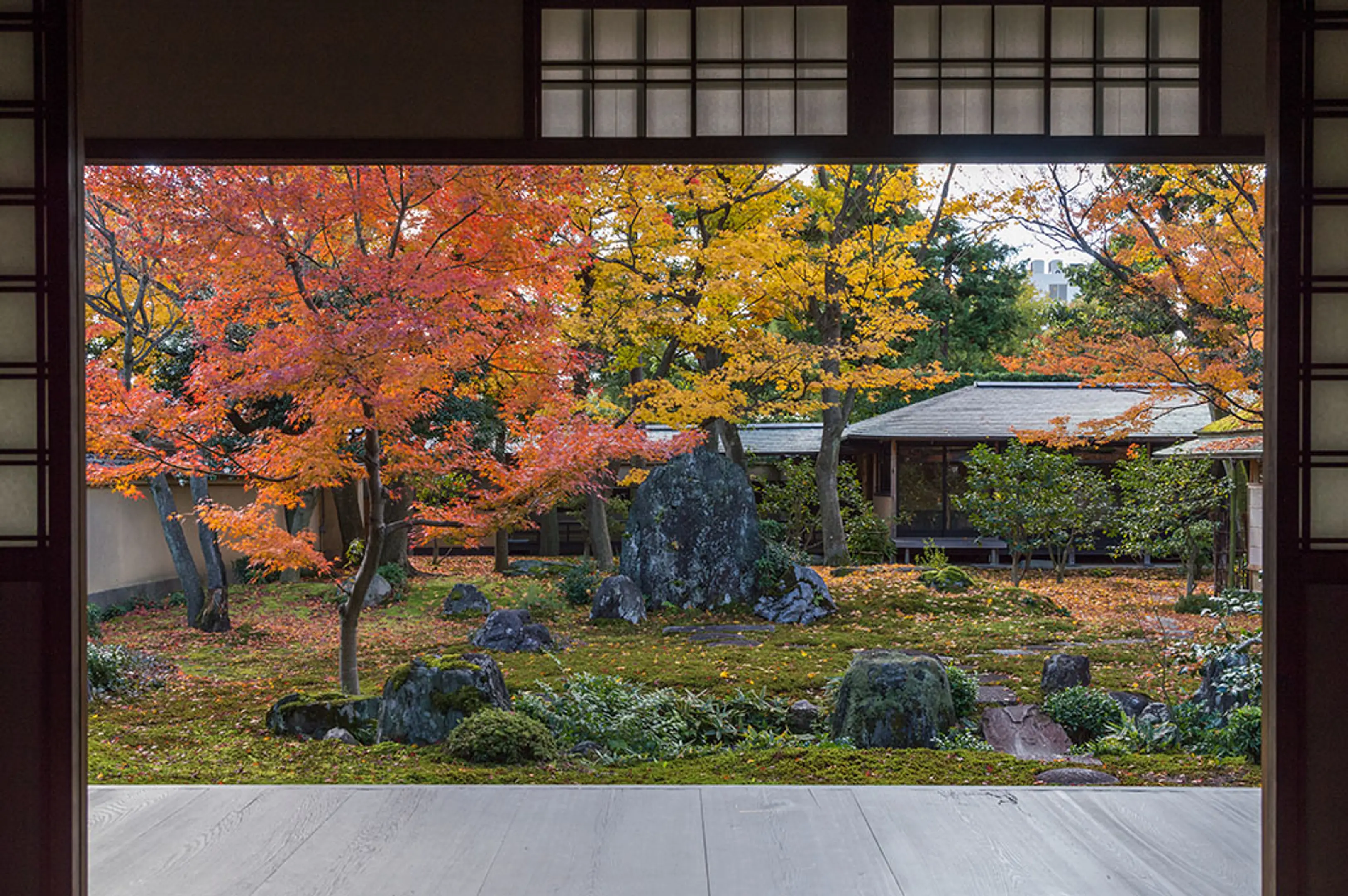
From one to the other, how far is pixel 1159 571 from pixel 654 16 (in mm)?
12655

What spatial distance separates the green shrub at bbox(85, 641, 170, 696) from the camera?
7.55 m

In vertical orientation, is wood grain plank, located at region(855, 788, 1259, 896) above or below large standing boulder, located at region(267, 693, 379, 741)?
above

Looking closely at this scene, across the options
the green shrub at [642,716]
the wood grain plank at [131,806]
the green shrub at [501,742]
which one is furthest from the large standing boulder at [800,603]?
the wood grain plank at [131,806]

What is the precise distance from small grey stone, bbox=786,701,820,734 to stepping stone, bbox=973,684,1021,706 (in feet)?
3.60

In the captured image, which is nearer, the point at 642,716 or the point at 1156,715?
the point at 1156,715

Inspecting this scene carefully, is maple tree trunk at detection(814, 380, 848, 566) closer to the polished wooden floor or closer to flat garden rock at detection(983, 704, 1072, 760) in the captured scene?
flat garden rock at detection(983, 704, 1072, 760)

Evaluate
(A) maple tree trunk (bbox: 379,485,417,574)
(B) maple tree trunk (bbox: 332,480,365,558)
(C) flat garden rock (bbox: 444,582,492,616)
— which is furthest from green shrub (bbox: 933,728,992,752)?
(B) maple tree trunk (bbox: 332,480,365,558)

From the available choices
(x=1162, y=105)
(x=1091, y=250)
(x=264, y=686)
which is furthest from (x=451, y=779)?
(x=1091, y=250)

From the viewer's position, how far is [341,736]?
20.1 feet

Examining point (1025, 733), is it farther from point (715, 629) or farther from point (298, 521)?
point (298, 521)

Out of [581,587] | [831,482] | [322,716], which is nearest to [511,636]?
[581,587]

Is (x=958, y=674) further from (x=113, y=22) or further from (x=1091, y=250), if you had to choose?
(x=113, y=22)

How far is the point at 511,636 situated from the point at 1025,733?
14.7 feet

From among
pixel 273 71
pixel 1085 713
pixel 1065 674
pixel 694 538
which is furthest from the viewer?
pixel 694 538
